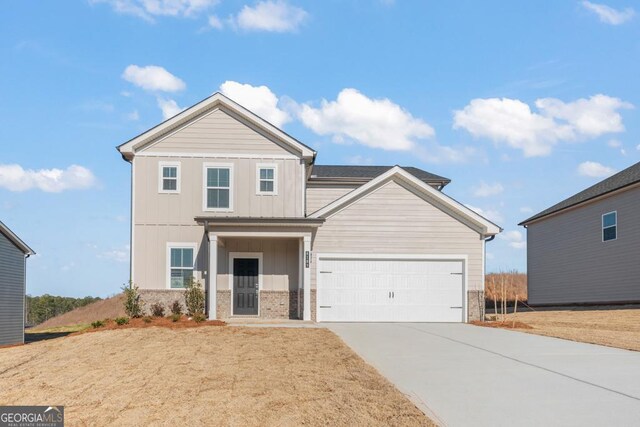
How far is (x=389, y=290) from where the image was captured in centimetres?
2258

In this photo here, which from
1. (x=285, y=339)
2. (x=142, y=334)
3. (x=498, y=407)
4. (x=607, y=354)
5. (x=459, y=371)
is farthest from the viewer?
(x=142, y=334)

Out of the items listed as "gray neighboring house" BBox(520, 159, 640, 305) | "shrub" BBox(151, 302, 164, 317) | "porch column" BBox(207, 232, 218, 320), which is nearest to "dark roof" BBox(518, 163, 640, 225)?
"gray neighboring house" BBox(520, 159, 640, 305)

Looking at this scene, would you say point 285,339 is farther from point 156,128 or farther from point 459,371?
point 156,128


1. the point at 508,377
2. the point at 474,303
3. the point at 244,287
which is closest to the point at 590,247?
the point at 474,303

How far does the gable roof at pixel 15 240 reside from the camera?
2605 cm

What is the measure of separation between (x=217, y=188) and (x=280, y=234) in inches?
125

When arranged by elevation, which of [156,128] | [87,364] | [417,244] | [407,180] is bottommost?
[87,364]

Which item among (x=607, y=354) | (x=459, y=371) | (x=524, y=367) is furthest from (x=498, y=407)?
(x=607, y=354)

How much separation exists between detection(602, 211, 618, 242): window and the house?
9.14 meters

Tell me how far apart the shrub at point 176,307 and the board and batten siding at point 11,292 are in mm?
8410

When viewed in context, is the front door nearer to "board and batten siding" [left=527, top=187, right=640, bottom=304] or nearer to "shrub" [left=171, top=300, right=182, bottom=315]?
"shrub" [left=171, top=300, right=182, bottom=315]

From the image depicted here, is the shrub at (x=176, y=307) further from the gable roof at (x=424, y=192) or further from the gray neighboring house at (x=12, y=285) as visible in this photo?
the gray neighboring house at (x=12, y=285)

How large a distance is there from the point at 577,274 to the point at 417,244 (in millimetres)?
13233

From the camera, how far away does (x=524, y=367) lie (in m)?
11.6
